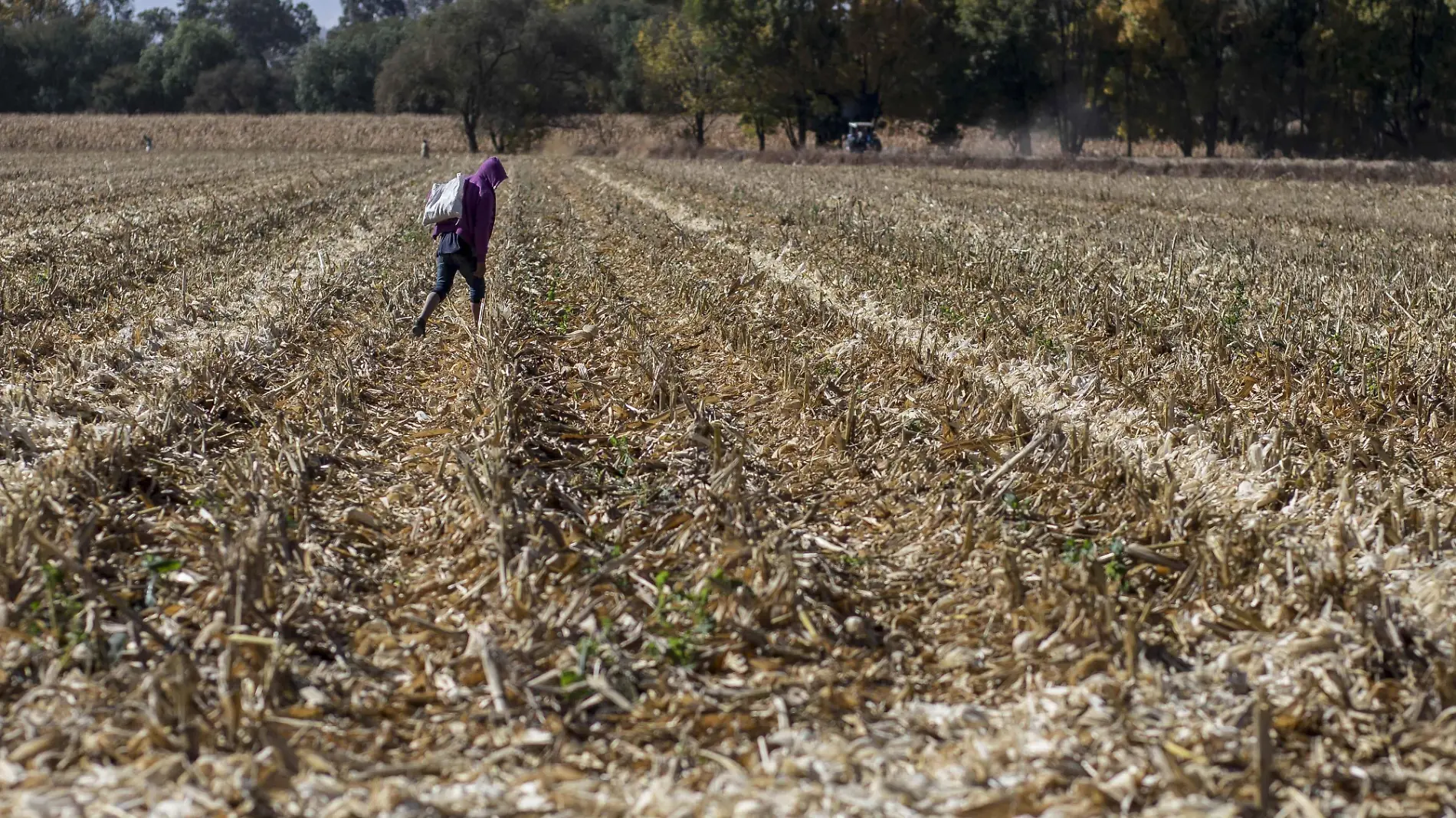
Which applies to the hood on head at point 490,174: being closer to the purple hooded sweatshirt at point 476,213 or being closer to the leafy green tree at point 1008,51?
the purple hooded sweatshirt at point 476,213

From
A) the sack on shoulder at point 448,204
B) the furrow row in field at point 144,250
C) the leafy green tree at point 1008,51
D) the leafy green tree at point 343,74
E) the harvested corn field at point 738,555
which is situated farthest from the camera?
the leafy green tree at point 343,74

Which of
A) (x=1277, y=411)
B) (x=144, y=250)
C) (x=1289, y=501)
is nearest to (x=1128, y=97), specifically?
(x=144, y=250)

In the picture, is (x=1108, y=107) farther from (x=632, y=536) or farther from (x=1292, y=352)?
(x=632, y=536)

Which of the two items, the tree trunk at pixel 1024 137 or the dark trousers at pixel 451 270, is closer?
the dark trousers at pixel 451 270

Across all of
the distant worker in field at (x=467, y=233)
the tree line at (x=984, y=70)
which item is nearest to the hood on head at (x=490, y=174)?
the distant worker in field at (x=467, y=233)

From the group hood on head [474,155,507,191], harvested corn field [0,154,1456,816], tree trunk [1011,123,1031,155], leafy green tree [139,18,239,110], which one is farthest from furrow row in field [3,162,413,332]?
leafy green tree [139,18,239,110]

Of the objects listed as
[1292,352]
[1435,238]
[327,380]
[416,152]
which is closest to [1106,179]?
[1435,238]

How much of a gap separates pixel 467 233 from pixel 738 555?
5343 millimetres

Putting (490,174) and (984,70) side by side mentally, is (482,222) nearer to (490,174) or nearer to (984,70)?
(490,174)

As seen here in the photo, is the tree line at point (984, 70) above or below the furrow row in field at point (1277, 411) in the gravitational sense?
above

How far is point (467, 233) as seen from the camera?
32.1 ft

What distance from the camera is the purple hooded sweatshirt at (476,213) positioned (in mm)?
9727

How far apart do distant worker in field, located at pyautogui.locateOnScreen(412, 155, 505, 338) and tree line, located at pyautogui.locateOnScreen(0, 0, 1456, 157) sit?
47444mm

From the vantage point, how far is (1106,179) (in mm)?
32031
